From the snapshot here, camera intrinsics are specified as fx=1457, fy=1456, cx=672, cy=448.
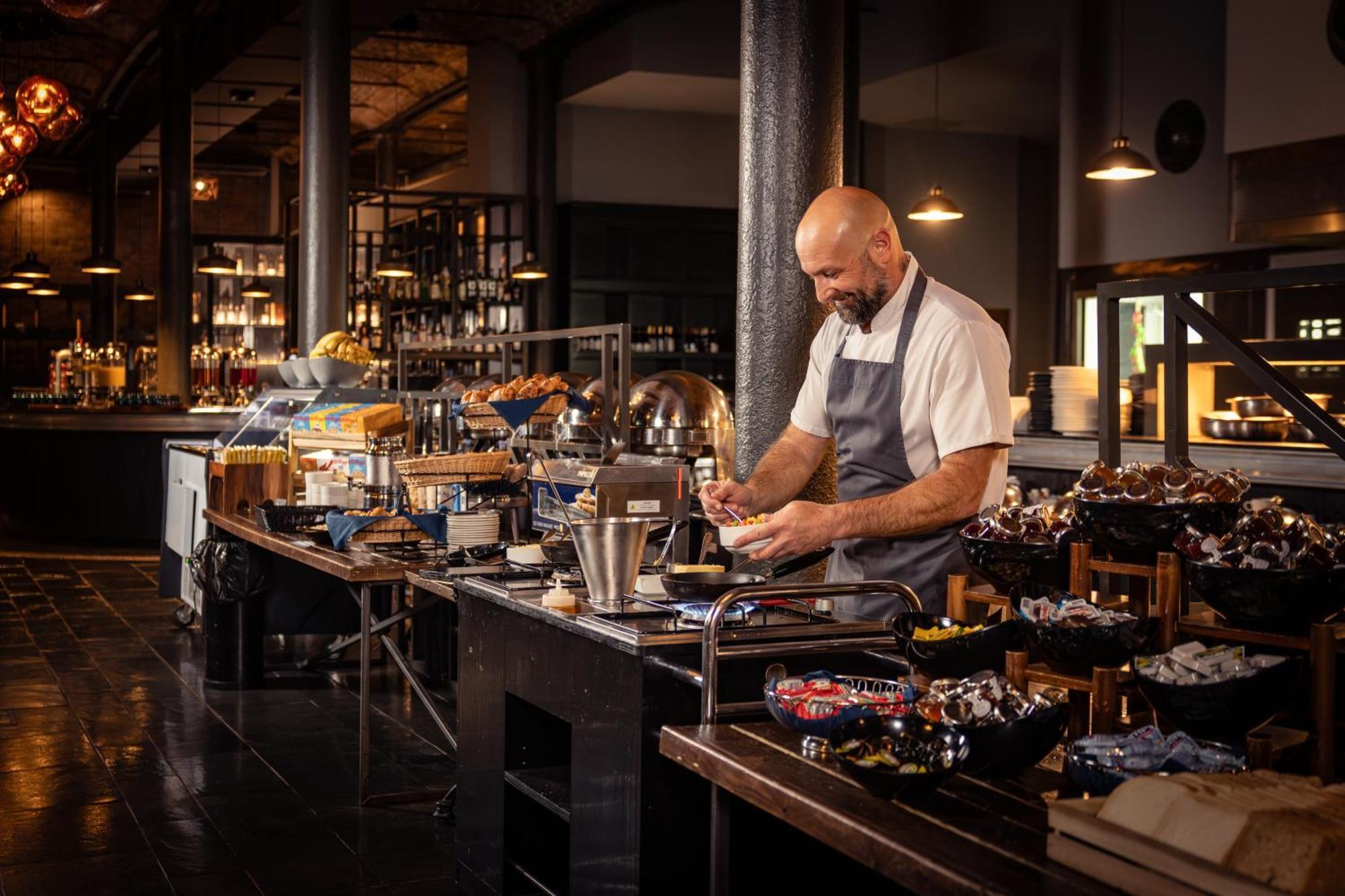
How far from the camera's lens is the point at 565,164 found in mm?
14008

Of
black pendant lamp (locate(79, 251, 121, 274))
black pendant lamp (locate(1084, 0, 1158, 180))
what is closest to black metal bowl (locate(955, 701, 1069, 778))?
black pendant lamp (locate(1084, 0, 1158, 180))

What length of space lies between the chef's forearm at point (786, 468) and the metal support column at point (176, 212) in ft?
37.0

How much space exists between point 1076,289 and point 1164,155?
Answer: 1.21 meters

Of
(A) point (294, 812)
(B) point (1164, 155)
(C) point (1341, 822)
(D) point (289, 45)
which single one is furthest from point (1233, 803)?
(D) point (289, 45)

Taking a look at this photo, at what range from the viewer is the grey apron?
3.11 metres

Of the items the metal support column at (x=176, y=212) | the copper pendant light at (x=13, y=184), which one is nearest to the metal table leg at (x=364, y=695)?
the copper pendant light at (x=13, y=184)

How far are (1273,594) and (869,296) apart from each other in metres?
1.35

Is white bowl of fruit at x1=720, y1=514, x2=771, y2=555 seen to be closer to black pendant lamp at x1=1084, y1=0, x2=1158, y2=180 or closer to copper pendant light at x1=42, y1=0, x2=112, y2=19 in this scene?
copper pendant light at x1=42, y1=0, x2=112, y2=19

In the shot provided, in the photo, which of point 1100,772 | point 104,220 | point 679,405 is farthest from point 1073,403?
point 104,220

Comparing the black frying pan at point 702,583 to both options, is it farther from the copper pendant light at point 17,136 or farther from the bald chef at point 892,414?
the copper pendant light at point 17,136

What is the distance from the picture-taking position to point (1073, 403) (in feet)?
23.9

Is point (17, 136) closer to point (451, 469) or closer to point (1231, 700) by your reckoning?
point (451, 469)

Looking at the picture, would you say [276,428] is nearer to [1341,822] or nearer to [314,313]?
[314,313]

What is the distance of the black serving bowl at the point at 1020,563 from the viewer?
2.29 meters
